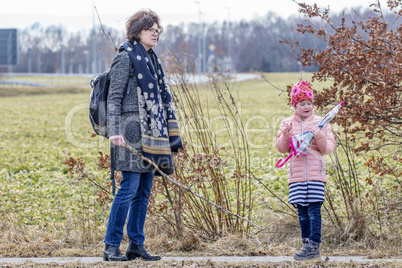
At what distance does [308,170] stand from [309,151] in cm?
14

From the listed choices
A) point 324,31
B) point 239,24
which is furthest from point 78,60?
point 324,31

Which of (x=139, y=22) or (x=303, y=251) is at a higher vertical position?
(x=139, y=22)

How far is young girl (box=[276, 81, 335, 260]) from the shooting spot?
4316 mm

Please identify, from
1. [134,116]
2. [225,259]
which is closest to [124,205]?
[134,116]

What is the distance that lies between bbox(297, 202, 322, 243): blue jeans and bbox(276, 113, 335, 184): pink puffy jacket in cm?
22

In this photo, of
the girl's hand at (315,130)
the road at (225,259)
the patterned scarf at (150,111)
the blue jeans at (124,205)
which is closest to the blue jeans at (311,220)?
the road at (225,259)

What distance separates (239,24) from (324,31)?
9883 cm

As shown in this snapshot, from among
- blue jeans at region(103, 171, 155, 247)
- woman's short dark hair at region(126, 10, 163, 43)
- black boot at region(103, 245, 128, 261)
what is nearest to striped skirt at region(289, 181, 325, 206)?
blue jeans at region(103, 171, 155, 247)

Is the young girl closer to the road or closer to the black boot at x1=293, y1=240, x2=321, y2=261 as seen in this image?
the black boot at x1=293, y1=240, x2=321, y2=261

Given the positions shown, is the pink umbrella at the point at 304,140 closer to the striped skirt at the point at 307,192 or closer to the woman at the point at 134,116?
the striped skirt at the point at 307,192

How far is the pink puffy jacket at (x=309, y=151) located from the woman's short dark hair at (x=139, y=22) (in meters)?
1.27

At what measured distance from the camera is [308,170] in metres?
4.34

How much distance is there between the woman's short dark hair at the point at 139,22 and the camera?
413cm

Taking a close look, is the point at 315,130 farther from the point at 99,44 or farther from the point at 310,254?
the point at 99,44
